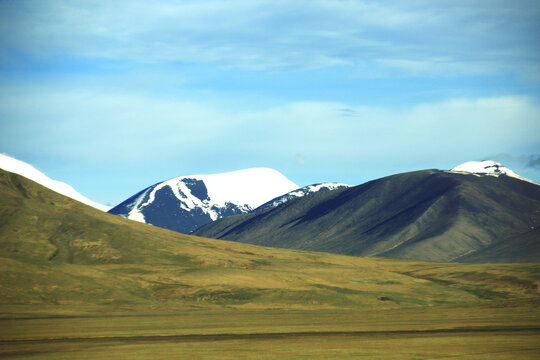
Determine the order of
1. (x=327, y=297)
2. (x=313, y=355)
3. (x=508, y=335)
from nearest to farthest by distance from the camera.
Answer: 1. (x=313, y=355)
2. (x=508, y=335)
3. (x=327, y=297)

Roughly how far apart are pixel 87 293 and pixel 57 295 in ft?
24.9

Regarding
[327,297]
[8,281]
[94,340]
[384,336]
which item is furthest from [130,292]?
[384,336]

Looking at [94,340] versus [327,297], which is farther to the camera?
[327,297]

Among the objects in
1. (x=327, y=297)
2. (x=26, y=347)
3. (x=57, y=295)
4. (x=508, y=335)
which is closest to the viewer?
(x=26, y=347)

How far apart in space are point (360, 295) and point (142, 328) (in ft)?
294

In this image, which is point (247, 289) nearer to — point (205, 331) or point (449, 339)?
point (205, 331)

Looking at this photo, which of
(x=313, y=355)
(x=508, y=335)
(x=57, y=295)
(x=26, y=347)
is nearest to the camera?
(x=313, y=355)

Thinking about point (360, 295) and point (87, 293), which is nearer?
point (87, 293)

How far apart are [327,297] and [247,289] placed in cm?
2155

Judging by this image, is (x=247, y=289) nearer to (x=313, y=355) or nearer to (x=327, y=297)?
(x=327, y=297)

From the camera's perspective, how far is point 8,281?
168250 mm

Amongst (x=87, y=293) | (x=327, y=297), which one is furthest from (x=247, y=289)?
(x=87, y=293)

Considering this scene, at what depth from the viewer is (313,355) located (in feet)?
237

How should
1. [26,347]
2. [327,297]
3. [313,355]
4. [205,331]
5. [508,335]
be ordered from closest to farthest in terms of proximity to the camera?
[313,355] < [26,347] < [508,335] < [205,331] < [327,297]
